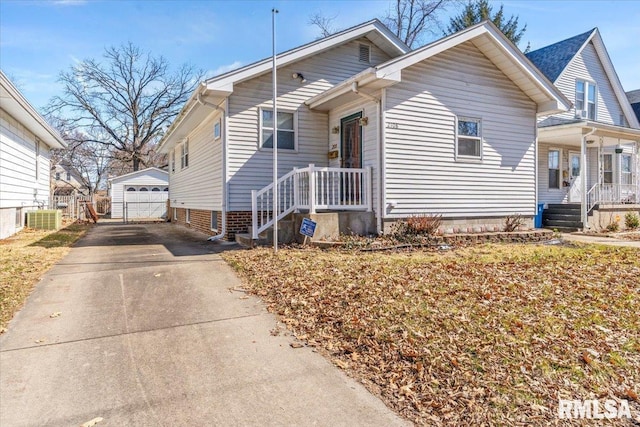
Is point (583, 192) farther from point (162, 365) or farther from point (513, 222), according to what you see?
point (162, 365)

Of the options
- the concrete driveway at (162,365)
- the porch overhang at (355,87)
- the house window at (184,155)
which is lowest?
the concrete driveway at (162,365)

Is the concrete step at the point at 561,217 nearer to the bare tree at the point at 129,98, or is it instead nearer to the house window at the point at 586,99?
the house window at the point at 586,99

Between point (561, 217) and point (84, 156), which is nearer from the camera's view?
point (561, 217)

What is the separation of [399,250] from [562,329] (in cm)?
453

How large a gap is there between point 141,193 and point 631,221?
90.1 ft

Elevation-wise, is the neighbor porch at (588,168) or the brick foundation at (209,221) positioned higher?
the neighbor porch at (588,168)

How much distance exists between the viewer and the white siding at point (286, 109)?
1019cm

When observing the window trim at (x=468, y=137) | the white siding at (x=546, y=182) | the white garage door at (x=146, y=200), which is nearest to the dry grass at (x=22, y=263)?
the window trim at (x=468, y=137)

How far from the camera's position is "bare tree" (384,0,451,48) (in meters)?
25.6

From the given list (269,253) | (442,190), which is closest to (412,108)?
(442,190)

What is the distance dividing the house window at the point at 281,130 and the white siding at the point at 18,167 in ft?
22.9

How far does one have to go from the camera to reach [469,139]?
419 inches

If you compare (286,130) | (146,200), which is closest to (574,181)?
(286,130)

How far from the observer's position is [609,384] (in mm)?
3008
